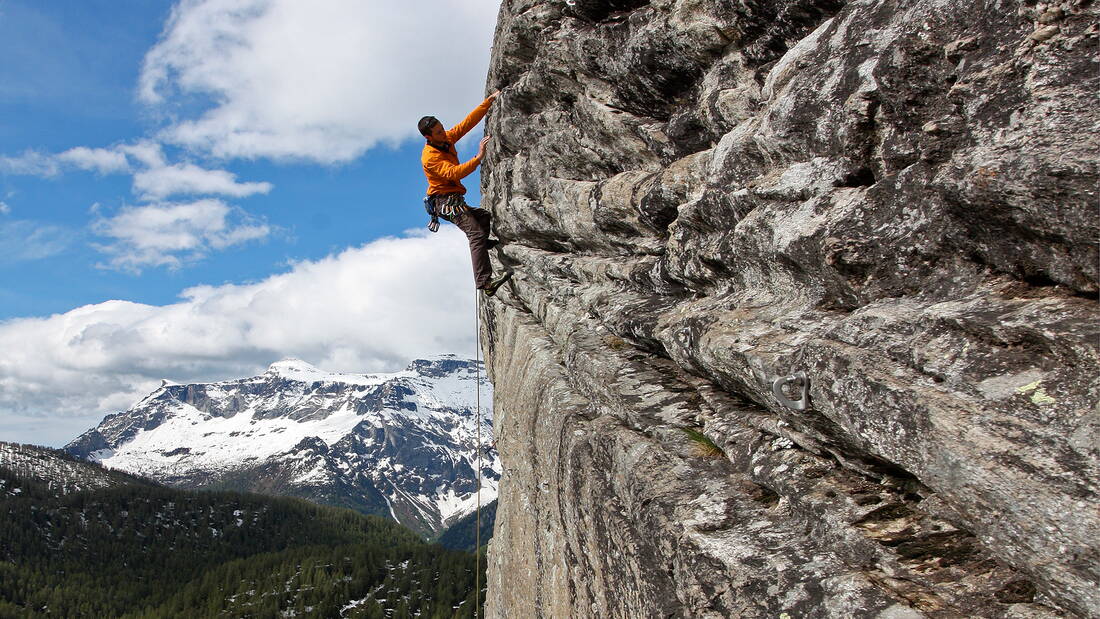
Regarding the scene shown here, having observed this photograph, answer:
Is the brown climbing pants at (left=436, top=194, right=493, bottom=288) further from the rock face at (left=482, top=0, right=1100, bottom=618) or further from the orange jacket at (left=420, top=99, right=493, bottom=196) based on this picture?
the rock face at (left=482, top=0, right=1100, bottom=618)

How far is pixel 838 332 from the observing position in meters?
6.60

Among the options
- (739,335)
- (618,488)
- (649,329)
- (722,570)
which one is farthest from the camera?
(649,329)

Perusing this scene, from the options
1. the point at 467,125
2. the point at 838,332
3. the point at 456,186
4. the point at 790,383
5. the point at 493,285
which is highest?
the point at 467,125

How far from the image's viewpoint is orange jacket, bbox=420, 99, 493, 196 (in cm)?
1548

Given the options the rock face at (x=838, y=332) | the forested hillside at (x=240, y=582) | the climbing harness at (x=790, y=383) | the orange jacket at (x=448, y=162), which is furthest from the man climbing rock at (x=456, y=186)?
the forested hillside at (x=240, y=582)

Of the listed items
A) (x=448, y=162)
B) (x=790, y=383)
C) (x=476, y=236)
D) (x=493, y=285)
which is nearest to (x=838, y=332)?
(x=790, y=383)

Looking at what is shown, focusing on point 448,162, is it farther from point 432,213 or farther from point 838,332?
point 838,332

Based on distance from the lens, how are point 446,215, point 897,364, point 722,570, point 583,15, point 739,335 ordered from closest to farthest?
point 897,364 < point 722,570 < point 739,335 < point 583,15 < point 446,215

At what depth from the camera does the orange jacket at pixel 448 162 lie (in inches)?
609

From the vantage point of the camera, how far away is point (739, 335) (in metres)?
8.02

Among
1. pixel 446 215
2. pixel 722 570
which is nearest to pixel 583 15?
pixel 446 215

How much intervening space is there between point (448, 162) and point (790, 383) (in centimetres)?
1106

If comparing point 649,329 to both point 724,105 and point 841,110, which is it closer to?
point 724,105

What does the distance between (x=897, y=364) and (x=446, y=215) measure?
42.6ft
